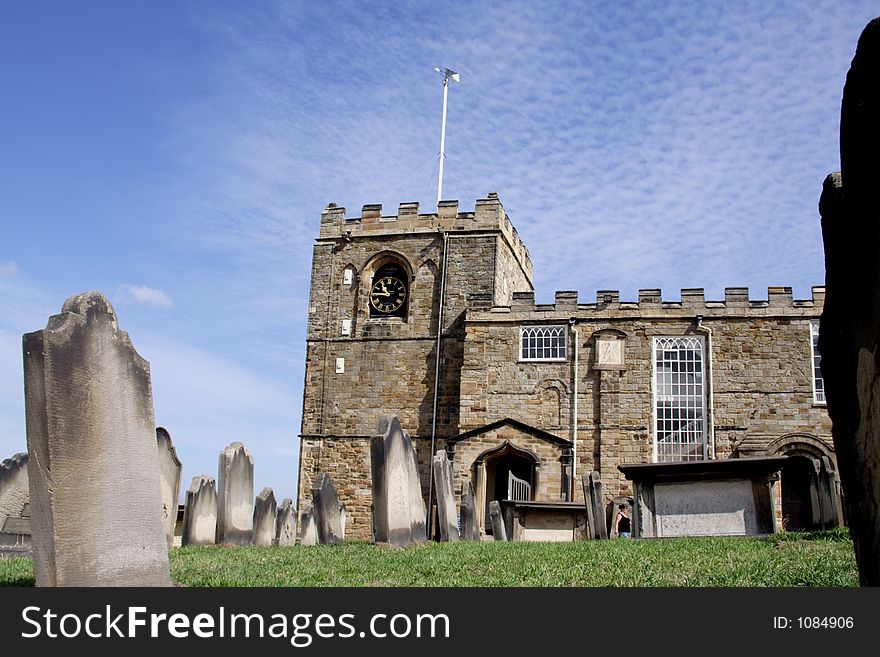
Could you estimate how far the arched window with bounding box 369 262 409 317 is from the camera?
34.4 meters

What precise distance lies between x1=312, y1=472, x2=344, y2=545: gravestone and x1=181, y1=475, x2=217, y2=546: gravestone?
2376 millimetres

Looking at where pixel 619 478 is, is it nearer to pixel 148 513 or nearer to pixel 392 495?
pixel 392 495

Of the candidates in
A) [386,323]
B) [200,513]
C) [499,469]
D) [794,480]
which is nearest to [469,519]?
[200,513]

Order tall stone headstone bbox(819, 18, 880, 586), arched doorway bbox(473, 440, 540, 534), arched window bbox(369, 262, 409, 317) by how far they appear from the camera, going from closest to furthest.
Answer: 1. tall stone headstone bbox(819, 18, 880, 586)
2. arched doorway bbox(473, 440, 540, 534)
3. arched window bbox(369, 262, 409, 317)

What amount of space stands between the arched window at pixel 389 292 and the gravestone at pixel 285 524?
53.7 ft

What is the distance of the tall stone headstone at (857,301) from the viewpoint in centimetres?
434

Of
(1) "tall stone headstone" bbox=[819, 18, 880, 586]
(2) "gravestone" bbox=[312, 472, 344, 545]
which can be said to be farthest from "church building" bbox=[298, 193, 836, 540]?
(1) "tall stone headstone" bbox=[819, 18, 880, 586]

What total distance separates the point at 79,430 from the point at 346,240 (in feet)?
96.7

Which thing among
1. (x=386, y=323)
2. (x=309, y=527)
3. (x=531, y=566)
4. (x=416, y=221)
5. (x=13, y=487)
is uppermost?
(x=416, y=221)

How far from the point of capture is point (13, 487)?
504 inches

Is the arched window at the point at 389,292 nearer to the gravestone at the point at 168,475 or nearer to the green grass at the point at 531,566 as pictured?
the gravestone at the point at 168,475

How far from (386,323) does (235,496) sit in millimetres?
19590

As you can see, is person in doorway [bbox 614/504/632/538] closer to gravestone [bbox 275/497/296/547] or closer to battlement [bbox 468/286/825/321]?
battlement [bbox 468/286/825/321]

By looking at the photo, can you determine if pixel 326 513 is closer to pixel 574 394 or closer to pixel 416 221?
pixel 574 394
